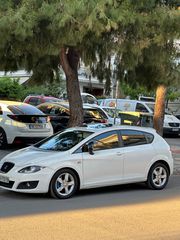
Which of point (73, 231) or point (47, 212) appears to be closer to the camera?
point (73, 231)

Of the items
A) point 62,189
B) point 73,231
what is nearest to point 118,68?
point 62,189

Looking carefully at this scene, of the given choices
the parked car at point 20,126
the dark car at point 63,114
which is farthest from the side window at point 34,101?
the parked car at point 20,126

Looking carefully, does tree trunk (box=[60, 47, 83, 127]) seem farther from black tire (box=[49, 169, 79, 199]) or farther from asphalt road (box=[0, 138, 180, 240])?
black tire (box=[49, 169, 79, 199])

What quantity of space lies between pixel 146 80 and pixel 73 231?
Answer: 26.8 ft

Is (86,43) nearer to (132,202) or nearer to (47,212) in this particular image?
(132,202)

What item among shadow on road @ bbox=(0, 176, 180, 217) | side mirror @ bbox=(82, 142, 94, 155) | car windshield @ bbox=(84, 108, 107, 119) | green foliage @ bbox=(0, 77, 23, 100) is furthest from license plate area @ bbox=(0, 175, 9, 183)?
green foliage @ bbox=(0, 77, 23, 100)

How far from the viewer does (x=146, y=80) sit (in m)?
14.5

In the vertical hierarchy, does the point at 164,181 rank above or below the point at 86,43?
below

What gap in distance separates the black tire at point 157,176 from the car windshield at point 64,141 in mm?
1695

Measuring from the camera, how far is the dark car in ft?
64.6

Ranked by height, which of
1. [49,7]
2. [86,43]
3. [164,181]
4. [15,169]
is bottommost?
[164,181]

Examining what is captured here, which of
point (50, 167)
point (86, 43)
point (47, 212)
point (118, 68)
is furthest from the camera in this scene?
point (118, 68)

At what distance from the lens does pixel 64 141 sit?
10328 mm

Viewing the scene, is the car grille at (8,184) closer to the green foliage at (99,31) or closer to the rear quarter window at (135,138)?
the rear quarter window at (135,138)
